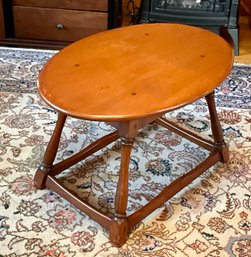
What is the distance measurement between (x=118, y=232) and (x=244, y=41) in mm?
1807

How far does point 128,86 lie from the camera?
136cm

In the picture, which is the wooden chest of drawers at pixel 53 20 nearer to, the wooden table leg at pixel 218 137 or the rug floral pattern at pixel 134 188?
the rug floral pattern at pixel 134 188

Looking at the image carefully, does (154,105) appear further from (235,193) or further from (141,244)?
(235,193)

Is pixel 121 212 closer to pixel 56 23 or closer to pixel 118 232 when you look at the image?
pixel 118 232

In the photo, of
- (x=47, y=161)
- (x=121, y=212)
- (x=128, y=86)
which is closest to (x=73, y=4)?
(x=47, y=161)

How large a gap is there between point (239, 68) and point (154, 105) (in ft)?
4.30

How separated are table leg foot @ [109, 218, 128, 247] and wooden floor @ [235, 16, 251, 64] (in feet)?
4.85

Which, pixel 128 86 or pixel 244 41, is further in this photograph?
pixel 244 41

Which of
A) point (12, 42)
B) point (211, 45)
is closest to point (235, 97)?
point (211, 45)

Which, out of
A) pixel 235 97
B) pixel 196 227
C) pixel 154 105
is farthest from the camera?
pixel 235 97

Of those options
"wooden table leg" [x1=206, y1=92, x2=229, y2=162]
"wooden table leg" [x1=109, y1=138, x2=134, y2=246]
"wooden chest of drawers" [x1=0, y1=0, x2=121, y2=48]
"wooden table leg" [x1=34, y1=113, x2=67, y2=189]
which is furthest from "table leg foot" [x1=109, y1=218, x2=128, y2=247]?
"wooden chest of drawers" [x1=0, y1=0, x2=121, y2=48]

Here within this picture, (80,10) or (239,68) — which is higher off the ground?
(80,10)

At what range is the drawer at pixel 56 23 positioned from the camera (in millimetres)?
2521

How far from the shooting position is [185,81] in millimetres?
1396
